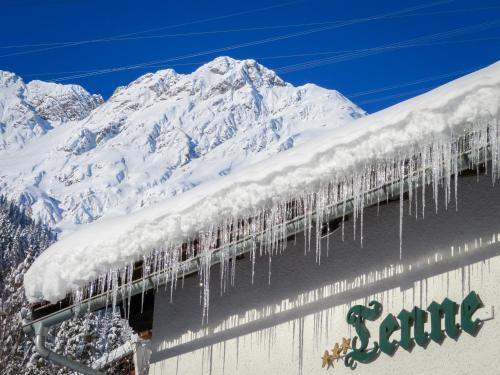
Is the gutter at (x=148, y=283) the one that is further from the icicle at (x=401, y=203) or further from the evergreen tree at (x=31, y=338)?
the evergreen tree at (x=31, y=338)

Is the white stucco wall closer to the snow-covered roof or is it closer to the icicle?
the icicle

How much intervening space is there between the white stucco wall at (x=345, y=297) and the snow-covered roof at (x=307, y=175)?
0.46 m

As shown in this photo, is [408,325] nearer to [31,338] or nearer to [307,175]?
[307,175]

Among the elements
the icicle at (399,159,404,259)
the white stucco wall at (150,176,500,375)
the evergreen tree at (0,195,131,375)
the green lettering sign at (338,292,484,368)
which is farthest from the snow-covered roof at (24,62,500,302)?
the evergreen tree at (0,195,131,375)

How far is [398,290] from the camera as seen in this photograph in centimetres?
378

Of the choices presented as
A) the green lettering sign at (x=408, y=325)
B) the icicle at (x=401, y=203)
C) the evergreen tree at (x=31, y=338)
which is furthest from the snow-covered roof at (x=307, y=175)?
the evergreen tree at (x=31, y=338)

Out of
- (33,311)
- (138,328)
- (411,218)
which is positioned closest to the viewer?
(411,218)

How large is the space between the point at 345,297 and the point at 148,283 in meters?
1.22

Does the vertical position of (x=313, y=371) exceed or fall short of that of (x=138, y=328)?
it falls short

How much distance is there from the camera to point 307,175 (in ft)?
11.2

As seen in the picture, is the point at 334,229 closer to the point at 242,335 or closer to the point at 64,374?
the point at 242,335

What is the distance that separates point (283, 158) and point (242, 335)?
4.63ft

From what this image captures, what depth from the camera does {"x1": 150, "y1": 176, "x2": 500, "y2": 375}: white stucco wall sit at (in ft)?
11.4

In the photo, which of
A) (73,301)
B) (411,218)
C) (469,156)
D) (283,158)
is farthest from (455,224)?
(73,301)
